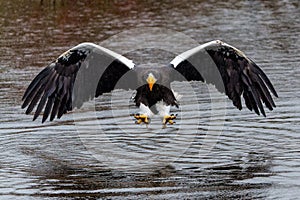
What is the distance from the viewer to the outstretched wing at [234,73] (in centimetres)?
1017

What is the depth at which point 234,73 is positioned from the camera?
10.3m

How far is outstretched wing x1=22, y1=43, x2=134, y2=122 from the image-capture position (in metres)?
10.2

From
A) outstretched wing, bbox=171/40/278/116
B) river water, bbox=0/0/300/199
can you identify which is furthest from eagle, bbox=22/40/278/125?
river water, bbox=0/0/300/199

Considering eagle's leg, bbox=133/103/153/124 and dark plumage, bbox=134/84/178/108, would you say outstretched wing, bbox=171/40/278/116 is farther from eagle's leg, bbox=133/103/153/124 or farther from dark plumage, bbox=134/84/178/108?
eagle's leg, bbox=133/103/153/124

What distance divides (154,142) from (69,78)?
1.24 meters

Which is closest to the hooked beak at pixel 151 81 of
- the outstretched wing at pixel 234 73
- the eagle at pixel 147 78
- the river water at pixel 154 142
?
the eagle at pixel 147 78

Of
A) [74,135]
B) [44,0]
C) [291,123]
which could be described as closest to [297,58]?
[291,123]

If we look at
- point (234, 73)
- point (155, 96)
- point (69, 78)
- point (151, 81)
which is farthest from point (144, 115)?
point (234, 73)

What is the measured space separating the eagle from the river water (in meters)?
0.37

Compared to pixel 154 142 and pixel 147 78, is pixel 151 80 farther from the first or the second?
pixel 154 142

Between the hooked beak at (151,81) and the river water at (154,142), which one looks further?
the hooked beak at (151,81)

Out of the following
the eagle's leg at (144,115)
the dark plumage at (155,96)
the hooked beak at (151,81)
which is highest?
the hooked beak at (151,81)

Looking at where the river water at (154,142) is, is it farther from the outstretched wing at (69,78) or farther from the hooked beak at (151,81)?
the hooked beak at (151,81)

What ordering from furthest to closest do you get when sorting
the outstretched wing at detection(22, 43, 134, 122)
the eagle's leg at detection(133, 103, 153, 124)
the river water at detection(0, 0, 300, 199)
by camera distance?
the eagle's leg at detection(133, 103, 153, 124) < the outstretched wing at detection(22, 43, 134, 122) < the river water at detection(0, 0, 300, 199)
